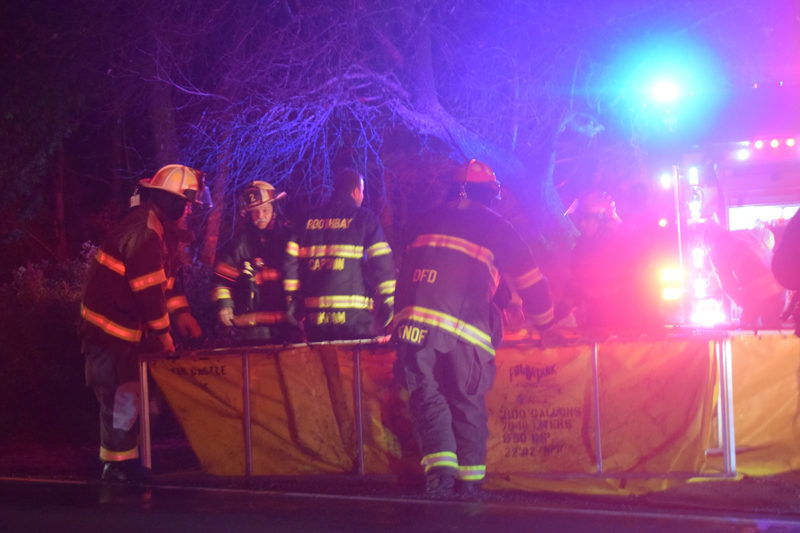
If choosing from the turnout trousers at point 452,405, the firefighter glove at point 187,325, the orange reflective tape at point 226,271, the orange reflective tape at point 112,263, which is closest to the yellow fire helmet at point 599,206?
the turnout trousers at point 452,405

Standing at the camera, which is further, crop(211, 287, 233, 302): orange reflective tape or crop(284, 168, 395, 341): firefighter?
crop(211, 287, 233, 302): orange reflective tape

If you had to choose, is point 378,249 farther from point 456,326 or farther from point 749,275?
point 749,275

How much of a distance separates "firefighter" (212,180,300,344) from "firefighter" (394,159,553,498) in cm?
198

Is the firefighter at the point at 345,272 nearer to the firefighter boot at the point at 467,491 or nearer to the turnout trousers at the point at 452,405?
A: the turnout trousers at the point at 452,405

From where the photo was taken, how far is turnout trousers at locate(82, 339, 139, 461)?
6328 millimetres

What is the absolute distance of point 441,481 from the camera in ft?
17.8

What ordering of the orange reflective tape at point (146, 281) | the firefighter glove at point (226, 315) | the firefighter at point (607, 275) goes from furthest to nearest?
the firefighter glove at point (226, 315) → the firefighter at point (607, 275) → the orange reflective tape at point (146, 281)

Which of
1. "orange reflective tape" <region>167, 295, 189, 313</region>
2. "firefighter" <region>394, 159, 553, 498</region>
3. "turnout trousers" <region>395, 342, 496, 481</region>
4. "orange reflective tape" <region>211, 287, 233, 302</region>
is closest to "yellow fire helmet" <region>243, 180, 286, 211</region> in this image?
"orange reflective tape" <region>211, 287, 233, 302</region>

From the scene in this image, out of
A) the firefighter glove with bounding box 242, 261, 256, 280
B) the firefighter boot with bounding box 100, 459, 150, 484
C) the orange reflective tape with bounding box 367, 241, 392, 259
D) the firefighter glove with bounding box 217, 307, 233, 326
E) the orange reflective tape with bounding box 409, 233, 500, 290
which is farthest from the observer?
the firefighter glove with bounding box 242, 261, 256, 280

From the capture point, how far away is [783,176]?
9.80 metres

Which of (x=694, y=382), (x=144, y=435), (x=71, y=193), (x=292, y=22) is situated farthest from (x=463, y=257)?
(x=71, y=193)

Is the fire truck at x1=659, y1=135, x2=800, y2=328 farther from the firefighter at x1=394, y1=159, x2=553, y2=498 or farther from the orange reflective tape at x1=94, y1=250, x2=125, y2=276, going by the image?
the orange reflective tape at x1=94, y1=250, x2=125, y2=276

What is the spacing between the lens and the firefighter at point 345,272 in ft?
22.2

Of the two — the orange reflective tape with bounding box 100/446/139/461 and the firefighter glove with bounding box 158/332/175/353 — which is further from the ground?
the firefighter glove with bounding box 158/332/175/353
